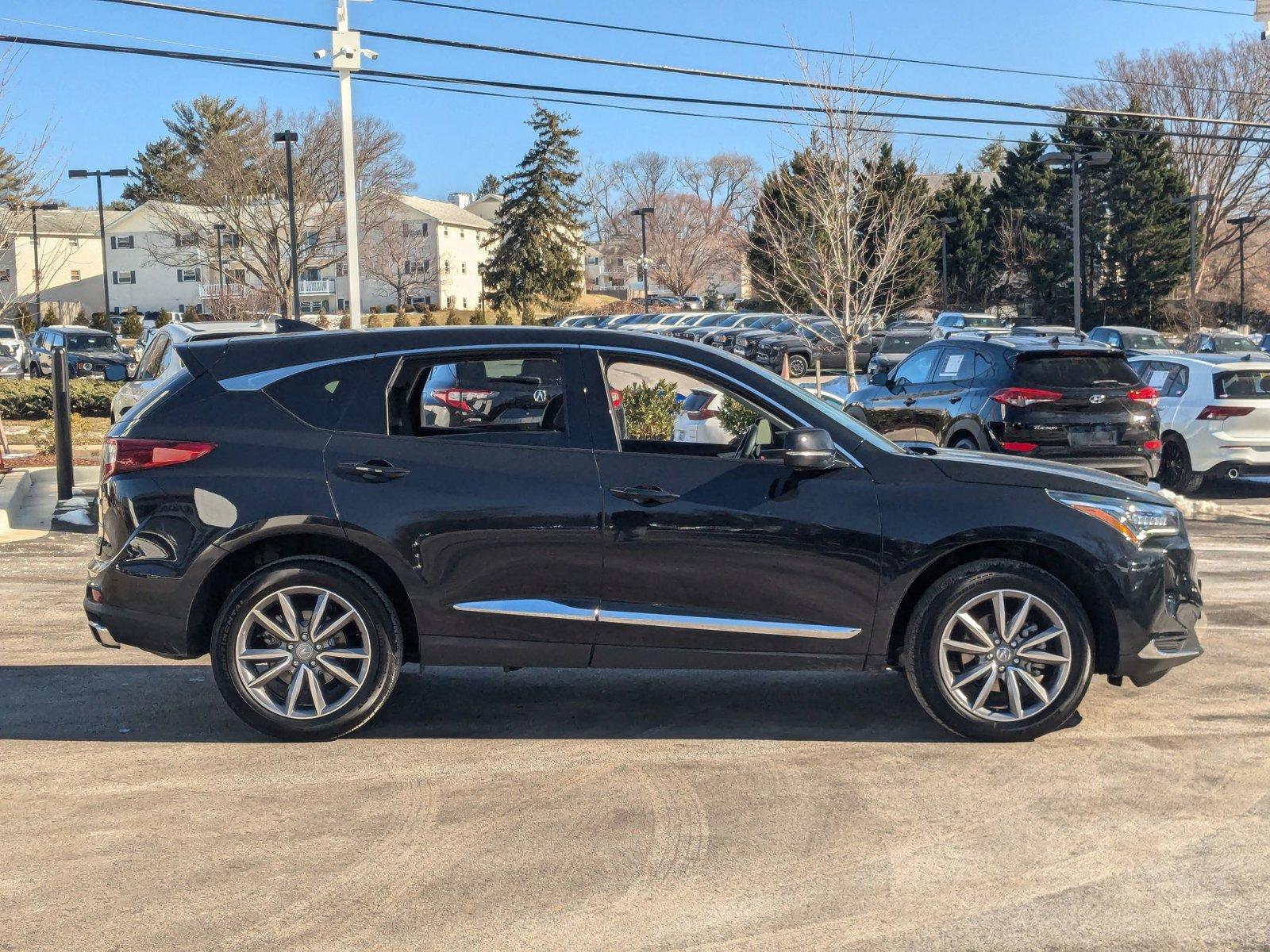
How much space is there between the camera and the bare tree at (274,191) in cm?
4906

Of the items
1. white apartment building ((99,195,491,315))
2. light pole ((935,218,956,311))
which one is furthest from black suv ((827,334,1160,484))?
white apartment building ((99,195,491,315))

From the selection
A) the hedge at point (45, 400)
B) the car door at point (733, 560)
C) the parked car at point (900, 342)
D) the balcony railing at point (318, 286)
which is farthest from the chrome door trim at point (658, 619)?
the balcony railing at point (318, 286)

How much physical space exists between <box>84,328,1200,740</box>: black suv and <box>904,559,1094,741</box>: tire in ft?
0.03

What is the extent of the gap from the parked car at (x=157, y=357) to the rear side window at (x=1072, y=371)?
24.8 feet

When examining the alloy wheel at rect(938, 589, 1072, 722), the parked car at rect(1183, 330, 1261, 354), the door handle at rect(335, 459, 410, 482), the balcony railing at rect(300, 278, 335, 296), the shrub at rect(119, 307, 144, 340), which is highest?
the balcony railing at rect(300, 278, 335, 296)

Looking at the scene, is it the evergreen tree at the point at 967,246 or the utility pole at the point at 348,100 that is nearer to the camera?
the utility pole at the point at 348,100

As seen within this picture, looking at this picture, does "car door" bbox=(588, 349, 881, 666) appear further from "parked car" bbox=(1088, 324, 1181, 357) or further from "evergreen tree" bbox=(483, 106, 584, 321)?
"evergreen tree" bbox=(483, 106, 584, 321)

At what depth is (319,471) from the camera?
→ 570 centimetres

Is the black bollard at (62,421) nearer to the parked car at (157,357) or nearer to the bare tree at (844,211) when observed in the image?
the parked car at (157,357)

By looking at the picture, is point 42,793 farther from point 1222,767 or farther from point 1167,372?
point 1167,372

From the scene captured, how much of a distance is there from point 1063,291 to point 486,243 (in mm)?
36155

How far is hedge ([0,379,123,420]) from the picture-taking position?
25.3 metres

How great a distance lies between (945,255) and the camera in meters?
58.1

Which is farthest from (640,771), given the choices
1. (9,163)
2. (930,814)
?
(9,163)
